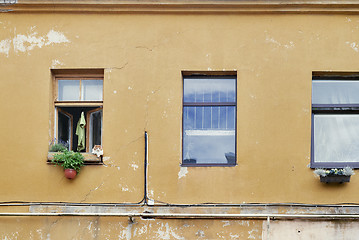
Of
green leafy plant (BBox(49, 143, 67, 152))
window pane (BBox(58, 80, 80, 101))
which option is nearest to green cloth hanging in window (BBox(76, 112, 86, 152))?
green leafy plant (BBox(49, 143, 67, 152))

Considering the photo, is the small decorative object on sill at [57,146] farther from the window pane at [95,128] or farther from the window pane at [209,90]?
the window pane at [209,90]

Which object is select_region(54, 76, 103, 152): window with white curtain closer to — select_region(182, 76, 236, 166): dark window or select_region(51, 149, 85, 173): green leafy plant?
select_region(51, 149, 85, 173): green leafy plant

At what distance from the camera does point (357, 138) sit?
7.19m

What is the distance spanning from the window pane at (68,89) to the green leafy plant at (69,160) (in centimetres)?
101

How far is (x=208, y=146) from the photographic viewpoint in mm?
7172

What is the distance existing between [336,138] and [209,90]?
2391 mm

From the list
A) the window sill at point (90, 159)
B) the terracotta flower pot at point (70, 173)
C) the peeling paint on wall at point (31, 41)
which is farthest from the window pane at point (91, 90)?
the terracotta flower pot at point (70, 173)

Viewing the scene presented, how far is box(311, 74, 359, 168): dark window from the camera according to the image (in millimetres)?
7125

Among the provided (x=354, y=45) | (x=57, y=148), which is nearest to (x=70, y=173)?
(x=57, y=148)

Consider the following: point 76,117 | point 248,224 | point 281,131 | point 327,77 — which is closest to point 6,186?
point 76,117

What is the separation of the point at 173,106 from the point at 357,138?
3.30 meters

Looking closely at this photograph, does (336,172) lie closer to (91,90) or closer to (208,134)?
(208,134)

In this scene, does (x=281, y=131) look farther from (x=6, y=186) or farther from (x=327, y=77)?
(x=6, y=186)

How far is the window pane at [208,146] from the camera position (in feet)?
23.4
